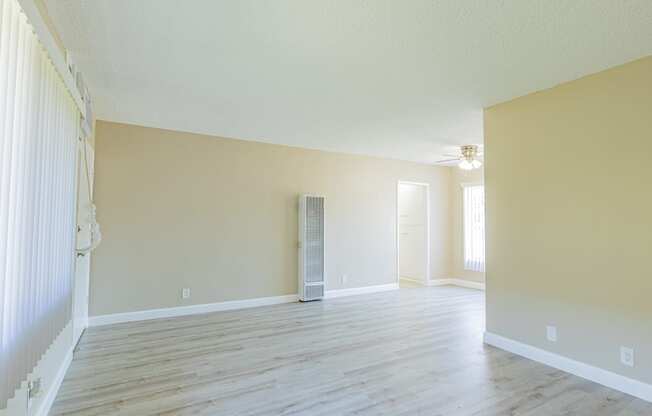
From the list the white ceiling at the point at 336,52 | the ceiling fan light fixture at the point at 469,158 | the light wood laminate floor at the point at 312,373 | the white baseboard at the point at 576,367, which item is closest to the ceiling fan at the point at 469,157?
the ceiling fan light fixture at the point at 469,158

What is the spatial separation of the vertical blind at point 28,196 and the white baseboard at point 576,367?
3.72 metres

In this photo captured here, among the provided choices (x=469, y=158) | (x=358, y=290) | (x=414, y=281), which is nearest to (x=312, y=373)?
(x=358, y=290)

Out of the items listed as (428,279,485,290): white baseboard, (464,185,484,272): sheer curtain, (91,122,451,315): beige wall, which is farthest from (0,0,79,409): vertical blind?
(464,185,484,272): sheer curtain

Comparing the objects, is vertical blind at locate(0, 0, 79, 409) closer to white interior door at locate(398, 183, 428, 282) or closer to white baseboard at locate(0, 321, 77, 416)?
white baseboard at locate(0, 321, 77, 416)

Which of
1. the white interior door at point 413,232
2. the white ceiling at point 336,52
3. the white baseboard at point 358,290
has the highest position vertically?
the white ceiling at point 336,52

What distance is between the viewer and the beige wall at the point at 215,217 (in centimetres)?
421

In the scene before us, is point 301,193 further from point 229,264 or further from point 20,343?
point 20,343

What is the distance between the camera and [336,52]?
8.18 feet

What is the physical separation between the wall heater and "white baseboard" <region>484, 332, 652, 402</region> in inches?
104

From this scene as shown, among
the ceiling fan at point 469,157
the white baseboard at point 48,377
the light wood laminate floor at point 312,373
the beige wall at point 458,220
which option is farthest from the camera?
the beige wall at point 458,220

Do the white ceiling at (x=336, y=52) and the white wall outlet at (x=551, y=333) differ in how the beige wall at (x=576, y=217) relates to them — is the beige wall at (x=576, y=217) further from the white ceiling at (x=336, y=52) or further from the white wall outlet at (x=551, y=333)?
the white ceiling at (x=336, y=52)

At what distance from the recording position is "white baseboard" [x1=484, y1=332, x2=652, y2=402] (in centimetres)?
249

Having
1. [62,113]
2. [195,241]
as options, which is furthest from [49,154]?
[195,241]

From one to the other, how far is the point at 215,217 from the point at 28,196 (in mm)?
3158
